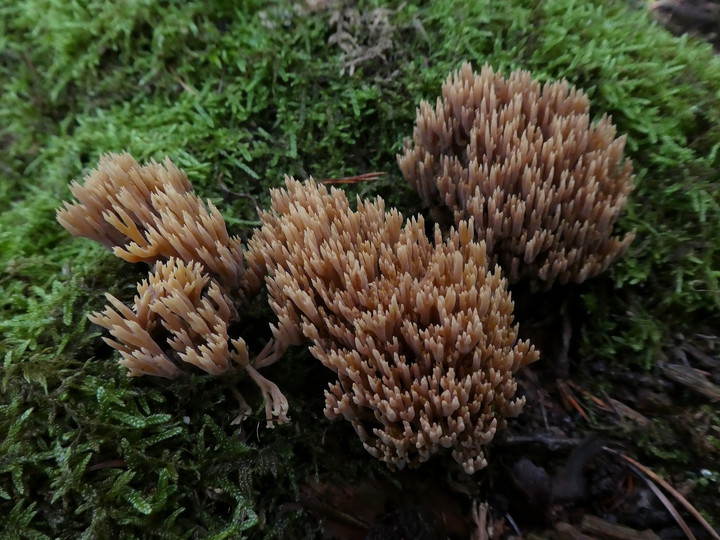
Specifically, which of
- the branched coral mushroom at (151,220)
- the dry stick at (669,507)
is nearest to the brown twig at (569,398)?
the dry stick at (669,507)

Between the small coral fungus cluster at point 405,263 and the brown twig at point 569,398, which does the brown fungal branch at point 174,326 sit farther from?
the brown twig at point 569,398

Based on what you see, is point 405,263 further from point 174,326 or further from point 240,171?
point 240,171

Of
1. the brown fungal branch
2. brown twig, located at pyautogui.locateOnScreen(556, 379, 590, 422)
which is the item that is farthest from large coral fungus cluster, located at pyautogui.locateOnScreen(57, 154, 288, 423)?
brown twig, located at pyautogui.locateOnScreen(556, 379, 590, 422)

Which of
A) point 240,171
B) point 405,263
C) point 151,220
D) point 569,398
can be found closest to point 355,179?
point 240,171

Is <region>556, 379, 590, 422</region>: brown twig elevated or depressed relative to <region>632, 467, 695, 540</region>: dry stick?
elevated

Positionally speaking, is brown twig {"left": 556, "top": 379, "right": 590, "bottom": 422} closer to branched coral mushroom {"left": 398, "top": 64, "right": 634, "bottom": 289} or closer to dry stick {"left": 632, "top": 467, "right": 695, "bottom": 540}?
dry stick {"left": 632, "top": 467, "right": 695, "bottom": 540}

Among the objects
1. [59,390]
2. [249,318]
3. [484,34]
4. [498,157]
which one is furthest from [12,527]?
[484,34]
